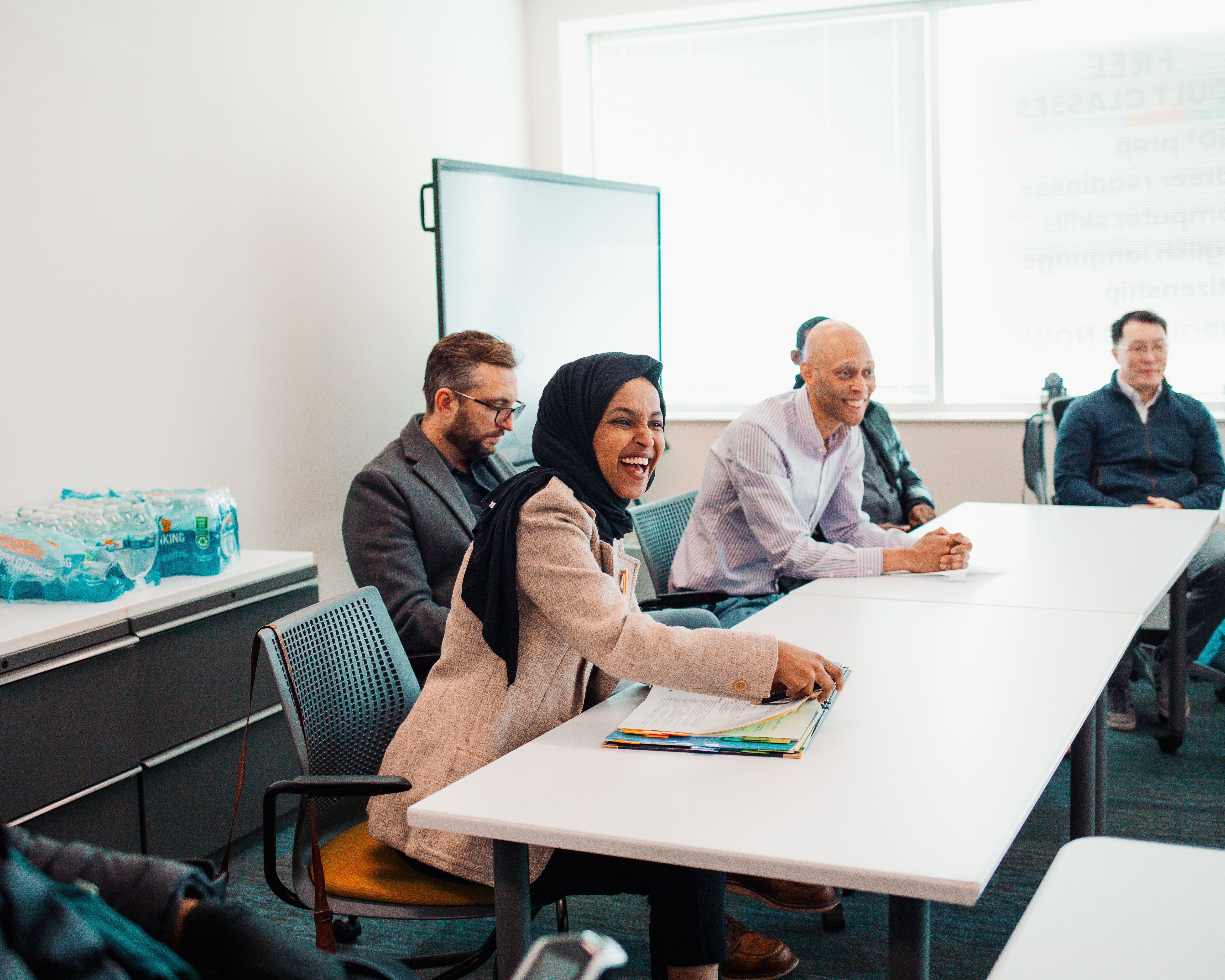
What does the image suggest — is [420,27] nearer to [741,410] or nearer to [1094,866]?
[741,410]

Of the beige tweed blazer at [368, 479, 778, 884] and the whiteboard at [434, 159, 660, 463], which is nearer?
the beige tweed blazer at [368, 479, 778, 884]

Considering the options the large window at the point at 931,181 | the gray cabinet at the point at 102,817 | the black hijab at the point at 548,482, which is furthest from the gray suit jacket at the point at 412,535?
the large window at the point at 931,181

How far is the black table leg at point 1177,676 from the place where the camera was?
3436mm

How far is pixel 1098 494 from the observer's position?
4051mm

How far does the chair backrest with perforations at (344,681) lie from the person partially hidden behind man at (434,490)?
15.3 inches

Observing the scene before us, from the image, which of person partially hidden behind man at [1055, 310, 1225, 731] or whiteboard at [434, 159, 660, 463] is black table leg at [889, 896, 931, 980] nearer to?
whiteboard at [434, 159, 660, 463]

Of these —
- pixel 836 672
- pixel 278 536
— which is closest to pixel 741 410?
pixel 278 536

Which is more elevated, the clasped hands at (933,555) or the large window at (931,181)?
the large window at (931,181)

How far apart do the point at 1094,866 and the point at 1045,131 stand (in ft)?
15.5

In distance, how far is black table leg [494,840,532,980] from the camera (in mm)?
1391

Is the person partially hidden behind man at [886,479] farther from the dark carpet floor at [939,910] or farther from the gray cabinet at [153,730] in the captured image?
the gray cabinet at [153,730]

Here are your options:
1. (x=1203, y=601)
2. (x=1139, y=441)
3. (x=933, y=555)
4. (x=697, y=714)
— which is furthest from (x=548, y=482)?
(x=1139, y=441)

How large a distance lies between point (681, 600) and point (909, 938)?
1.59 m

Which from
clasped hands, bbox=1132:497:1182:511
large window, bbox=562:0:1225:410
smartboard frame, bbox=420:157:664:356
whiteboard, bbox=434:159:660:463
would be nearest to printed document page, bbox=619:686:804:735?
whiteboard, bbox=434:159:660:463
